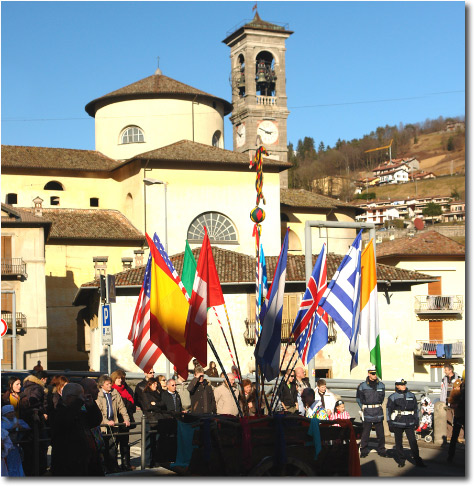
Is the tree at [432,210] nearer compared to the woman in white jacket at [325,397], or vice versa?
the woman in white jacket at [325,397]

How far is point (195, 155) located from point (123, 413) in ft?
116

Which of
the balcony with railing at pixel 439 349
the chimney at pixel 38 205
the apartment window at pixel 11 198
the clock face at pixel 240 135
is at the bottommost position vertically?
the balcony with railing at pixel 439 349

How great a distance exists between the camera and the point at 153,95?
2128 inches

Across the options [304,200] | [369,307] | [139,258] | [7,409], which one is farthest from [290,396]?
[304,200]

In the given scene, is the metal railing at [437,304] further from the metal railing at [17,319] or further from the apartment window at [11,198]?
the metal railing at [17,319]

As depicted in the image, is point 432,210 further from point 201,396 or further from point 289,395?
point 201,396

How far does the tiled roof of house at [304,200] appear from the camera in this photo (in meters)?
55.5

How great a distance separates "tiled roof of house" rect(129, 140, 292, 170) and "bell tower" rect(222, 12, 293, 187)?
64.7ft

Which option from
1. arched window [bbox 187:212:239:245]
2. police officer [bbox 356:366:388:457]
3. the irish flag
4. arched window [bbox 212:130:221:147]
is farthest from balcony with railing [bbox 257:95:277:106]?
police officer [bbox 356:366:388:457]

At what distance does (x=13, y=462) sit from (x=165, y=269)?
190 inches

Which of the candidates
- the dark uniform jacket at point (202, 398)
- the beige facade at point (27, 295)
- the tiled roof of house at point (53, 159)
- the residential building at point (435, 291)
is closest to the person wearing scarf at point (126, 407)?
the dark uniform jacket at point (202, 398)

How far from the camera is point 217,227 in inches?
1885

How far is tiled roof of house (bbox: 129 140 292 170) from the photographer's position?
47.0 metres

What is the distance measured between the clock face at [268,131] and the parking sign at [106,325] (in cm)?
4954
